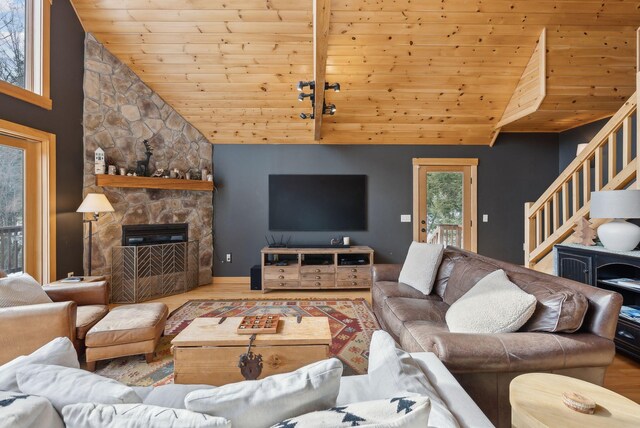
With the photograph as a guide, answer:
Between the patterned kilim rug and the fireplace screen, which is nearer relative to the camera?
the patterned kilim rug

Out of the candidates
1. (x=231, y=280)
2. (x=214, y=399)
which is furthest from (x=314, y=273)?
(x=214, y=399)

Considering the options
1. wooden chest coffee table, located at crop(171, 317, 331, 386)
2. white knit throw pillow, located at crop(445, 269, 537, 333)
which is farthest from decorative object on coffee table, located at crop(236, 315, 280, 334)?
white knit throw pillow, located at crop(445, 269, 537, 333)

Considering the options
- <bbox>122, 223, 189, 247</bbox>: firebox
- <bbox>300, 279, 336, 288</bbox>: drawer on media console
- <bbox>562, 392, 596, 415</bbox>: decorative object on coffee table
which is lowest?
<bbox>300, 279, 336, 288</bbox>: drawer on media console

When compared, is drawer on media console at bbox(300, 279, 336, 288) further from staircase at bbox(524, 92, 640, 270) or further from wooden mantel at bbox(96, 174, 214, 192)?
staircase at bbox(524, 92, 640, 270)

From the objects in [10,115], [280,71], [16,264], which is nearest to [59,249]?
[16,264]

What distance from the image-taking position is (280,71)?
12.9 ft

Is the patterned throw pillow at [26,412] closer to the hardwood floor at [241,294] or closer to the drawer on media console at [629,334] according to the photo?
the hardwood floor at [241,294]

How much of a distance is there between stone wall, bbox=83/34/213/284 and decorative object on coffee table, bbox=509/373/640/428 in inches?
182

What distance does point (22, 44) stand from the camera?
319 centimetres

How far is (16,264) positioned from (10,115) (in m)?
1.50

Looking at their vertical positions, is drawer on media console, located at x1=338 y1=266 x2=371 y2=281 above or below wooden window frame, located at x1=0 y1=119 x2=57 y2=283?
below

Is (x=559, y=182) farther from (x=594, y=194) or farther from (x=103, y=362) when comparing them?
(x=103, y=362)

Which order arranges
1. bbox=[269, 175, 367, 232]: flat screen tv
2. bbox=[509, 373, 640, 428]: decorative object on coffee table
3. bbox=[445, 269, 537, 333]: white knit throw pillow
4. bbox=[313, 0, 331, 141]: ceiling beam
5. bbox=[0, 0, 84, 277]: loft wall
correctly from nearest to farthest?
bbox=[509, 373, 640, 428]: decorative object on coffee table → bbox=[445, 269, 537, 333]: white knit throw pillow → bbox=[313, 0, 331, 141]: ceiling beam → bbox=[0, 0, 84, 277]: loft wall → bbox=[269, 175, 367, 232]: flat screen tv

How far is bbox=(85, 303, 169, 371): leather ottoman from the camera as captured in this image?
2316 millimetres
